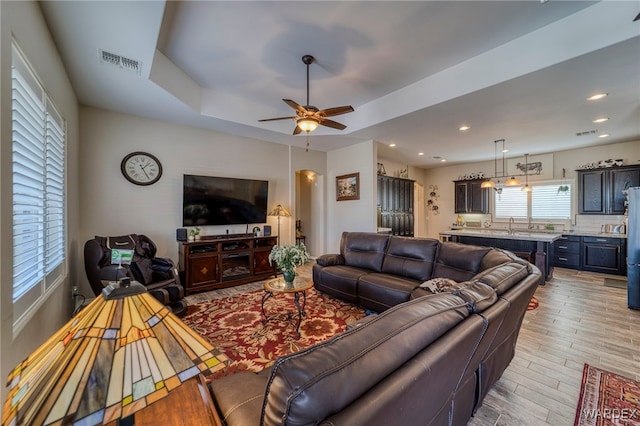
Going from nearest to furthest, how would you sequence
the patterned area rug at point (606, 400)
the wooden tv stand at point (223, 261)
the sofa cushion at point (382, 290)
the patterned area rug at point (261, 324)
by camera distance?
the patterned area rug at point (606, 400)
the patterned area rug at point (261, 324)
the sofa cushion at point (382, 290)
the wooden tv stand at point (223, 261)

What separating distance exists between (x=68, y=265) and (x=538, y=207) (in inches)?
365

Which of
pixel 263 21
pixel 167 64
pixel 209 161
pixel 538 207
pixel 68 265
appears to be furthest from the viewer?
pixel 538 207

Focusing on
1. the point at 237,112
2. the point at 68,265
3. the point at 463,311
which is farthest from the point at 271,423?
the point at 237,112

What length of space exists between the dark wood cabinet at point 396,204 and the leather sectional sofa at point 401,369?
15.4 ft

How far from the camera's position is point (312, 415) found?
2.11ft

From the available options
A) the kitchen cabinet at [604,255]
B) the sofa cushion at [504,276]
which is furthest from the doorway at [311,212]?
the kitchen cabinet at [604,255]

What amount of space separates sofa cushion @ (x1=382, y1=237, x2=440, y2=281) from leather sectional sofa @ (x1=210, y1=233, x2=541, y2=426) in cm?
137

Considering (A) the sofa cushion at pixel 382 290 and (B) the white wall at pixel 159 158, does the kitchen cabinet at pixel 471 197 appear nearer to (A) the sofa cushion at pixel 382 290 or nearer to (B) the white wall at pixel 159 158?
(A) the sofa cushion at pixel 382 290

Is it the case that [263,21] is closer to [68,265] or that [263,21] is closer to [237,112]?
[237,112]

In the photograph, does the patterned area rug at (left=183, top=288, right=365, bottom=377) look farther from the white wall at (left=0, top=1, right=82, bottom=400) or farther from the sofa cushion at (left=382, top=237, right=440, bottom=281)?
the white wall at (left=0, top=1, right=82, bottom=400)

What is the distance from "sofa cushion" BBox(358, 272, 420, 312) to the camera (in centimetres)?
290

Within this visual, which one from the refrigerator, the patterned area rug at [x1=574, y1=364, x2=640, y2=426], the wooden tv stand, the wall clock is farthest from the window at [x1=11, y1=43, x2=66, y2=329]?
the refrigerator

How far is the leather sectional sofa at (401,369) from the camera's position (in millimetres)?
677

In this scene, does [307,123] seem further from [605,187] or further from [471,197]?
[605,187]
